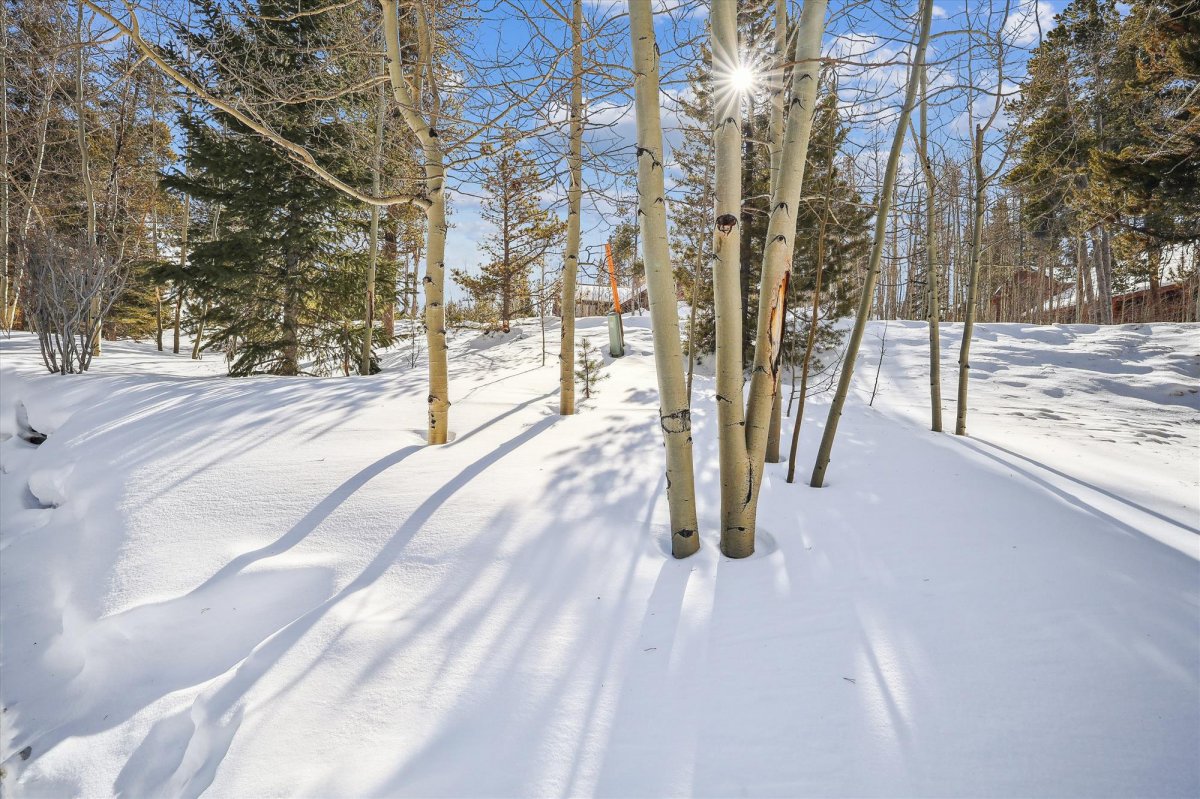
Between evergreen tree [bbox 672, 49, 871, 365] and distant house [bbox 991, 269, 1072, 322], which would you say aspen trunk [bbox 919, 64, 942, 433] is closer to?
evergreen tree [bbox 672, 49, 871, 365]

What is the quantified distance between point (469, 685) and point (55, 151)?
20660mm

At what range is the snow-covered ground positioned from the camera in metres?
1.36

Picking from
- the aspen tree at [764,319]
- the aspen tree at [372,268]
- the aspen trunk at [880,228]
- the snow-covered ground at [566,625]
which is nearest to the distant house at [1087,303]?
the aspen trunk at [880,228]

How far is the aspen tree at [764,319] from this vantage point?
2223 mm

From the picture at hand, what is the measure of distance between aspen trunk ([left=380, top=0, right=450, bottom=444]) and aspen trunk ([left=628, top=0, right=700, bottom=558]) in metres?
2.03

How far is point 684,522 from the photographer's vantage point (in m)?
2.36

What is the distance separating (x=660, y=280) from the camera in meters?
2.29

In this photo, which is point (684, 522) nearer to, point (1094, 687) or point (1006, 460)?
point (1094, 687)

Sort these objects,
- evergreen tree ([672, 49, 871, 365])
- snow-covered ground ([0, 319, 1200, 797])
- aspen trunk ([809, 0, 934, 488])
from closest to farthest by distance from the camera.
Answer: snow-covered ground ([0, 319, 1200, 797]), aspen trunk ([809, 0, 934, 488]), evergreen tree ([672, 49, 871, 365])

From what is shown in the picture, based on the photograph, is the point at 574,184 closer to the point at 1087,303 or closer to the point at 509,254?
the point at 509,254

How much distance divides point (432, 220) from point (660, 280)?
8.29 ft

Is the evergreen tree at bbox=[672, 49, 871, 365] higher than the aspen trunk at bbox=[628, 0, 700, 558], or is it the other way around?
the evergreen tree at bbox=[672, 49, 871, 365]

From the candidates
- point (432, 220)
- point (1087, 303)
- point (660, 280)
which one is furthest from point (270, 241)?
point (1087, 303)

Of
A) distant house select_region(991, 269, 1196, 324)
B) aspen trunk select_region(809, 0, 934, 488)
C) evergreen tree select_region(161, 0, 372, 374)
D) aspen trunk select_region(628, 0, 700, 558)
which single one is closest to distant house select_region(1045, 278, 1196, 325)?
distant house select_region(991, 269, 1196, 324)
